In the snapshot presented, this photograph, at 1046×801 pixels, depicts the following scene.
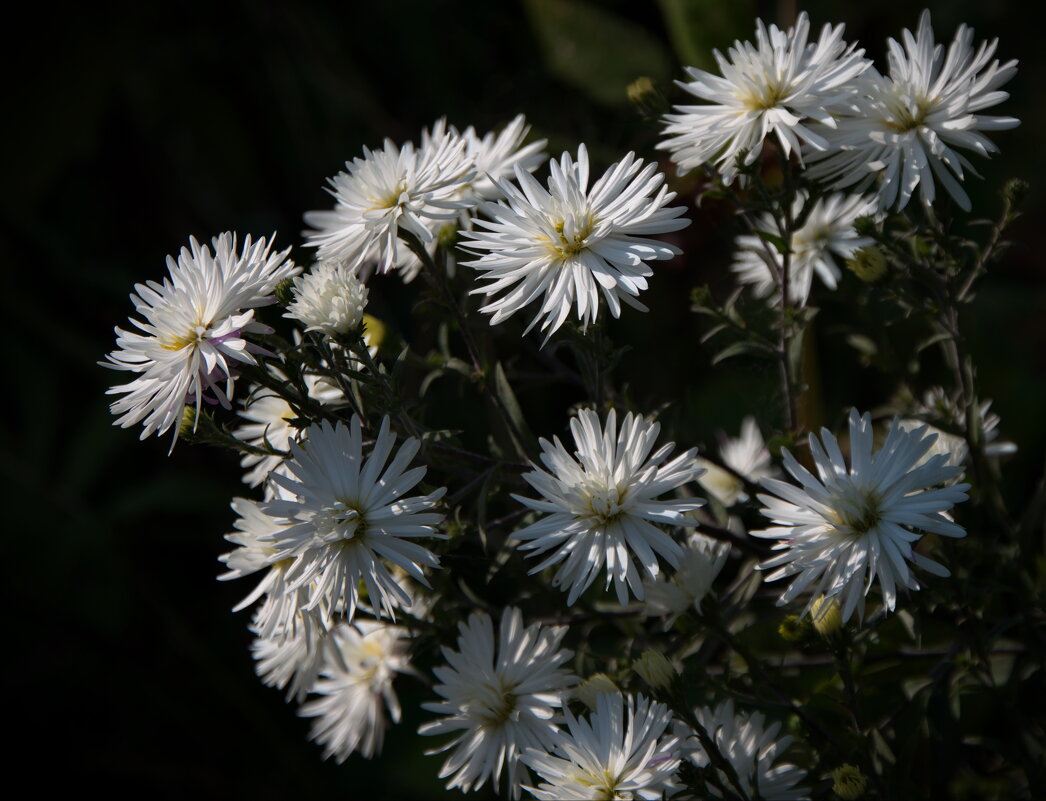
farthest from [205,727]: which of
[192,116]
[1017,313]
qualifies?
[1017,313]

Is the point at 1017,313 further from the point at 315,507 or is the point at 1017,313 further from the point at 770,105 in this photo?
the point at 315,507

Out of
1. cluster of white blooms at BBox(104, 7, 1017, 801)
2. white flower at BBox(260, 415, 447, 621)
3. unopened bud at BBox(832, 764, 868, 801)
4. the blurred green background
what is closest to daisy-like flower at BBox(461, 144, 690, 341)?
cluster of white blooms at BBox(104, 7, 1017, 801)

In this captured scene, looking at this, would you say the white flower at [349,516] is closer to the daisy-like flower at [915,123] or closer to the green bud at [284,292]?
the green bud at [284,292]

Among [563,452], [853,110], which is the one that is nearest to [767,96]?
[853,110]

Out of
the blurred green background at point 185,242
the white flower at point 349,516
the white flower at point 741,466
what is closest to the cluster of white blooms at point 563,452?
the white flower at point 349,516

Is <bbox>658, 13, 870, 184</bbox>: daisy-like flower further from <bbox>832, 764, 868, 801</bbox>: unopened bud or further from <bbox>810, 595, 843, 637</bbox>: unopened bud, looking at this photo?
<bbox>832, 764, 868, 801</bbox>: unopened bud

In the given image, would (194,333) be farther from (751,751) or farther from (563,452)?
(751,751)
